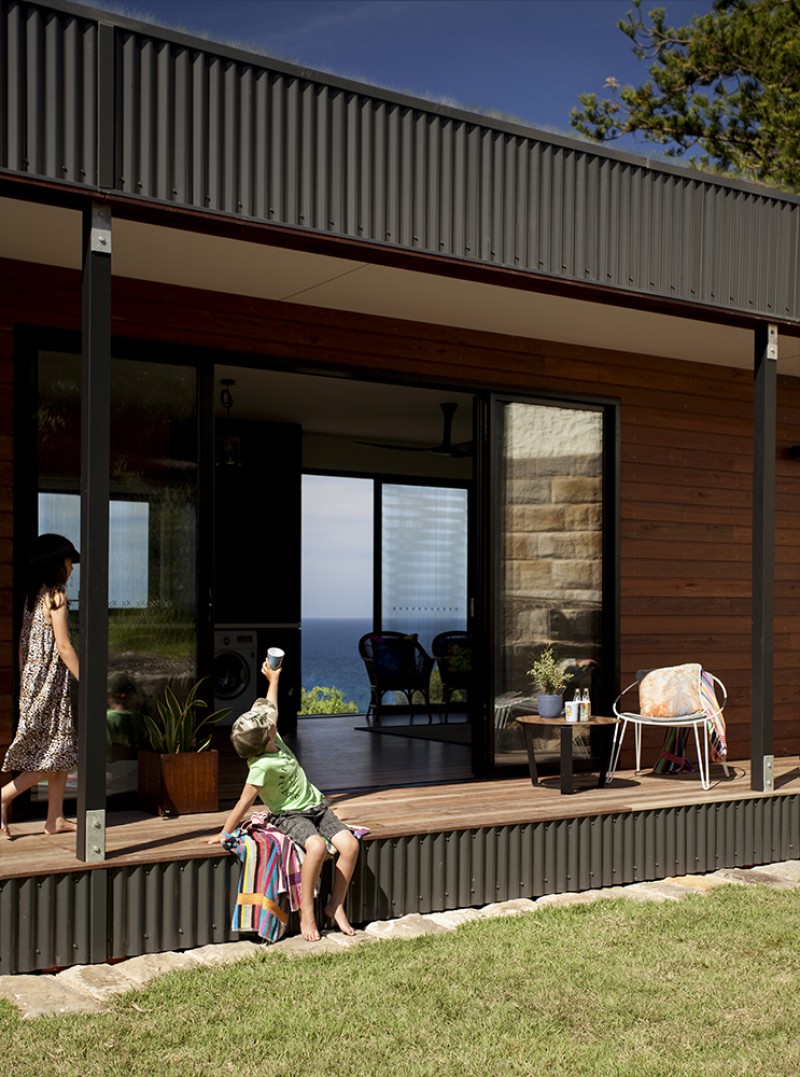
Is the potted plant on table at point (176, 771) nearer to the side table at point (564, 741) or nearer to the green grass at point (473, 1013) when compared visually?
the green grass at point (473, 1013)

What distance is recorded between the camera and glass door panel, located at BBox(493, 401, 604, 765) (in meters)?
6.93

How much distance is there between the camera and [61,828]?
5.09 m

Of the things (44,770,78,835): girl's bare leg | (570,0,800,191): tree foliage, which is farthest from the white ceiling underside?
(570,0,800,191): tree foliage

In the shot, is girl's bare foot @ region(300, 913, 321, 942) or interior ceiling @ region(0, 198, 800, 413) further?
interior ceiling @ region(0, 198, 800, 413)

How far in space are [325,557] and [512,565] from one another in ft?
140

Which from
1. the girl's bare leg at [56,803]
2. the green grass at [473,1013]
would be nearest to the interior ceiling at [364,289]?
the girl's bare leg at [56,803]

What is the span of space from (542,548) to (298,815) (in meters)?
2.73

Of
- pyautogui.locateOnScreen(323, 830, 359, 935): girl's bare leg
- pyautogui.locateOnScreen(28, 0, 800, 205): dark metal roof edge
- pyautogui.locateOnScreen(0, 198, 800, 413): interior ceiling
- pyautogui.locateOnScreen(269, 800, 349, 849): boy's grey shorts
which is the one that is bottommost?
pyautogui.locateOnScreen(323, 830, 359, 935): girl's bare leg

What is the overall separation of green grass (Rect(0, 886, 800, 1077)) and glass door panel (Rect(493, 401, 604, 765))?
2168 mm

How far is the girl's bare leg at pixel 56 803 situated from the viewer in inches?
198

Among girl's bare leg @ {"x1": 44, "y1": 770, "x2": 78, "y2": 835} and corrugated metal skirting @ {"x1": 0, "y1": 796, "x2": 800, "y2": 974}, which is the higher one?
girl's bare leg @ {"x1": 44, "y1": 770, "x2": 78, "y2": 835}

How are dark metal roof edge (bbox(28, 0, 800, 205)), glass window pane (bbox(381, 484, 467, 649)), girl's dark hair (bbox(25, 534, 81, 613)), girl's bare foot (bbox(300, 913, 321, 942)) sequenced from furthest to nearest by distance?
1. glass window pane (bbox(381, 484, 467, 649))
2. girl's dark hair (bbox(25, 534, 81, 613))
3. girl's bare foot (bbox(300, 913, 321, 942))
4. dark metal roof edge (bbox(28, 0, 800, 205))

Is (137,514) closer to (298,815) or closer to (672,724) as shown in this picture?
(298,815)

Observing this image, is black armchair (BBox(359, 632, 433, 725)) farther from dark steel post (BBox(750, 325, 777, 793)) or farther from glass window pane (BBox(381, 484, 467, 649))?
dark steel post (BBox(750, 325, 777, 793))
